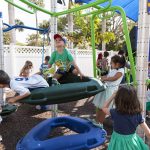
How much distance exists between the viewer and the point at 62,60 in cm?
393

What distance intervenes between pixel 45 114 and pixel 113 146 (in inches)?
121

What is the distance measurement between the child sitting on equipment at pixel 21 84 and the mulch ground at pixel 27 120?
107cm

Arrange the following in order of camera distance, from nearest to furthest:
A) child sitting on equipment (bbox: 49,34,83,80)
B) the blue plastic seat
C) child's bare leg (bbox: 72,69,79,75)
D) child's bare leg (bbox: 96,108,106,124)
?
the blue plastic seat < child sitting on equipment (bbox: 49,34,83,80) < child's bare leg (bbox: 72,69,79,75) < child's bare leg (bbox: 96,108,106,124)

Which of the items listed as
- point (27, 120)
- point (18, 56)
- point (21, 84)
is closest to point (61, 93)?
point (21, 84)

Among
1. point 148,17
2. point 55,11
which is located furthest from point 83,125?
point 55,11

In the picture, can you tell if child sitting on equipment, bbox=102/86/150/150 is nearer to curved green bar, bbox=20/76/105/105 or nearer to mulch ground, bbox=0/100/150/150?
curved green bar, bbox=20/76/105/105

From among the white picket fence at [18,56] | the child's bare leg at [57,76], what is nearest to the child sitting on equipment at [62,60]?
the child's bare leg at [57,76]

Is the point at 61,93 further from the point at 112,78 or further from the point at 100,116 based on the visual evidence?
the point at 100,116

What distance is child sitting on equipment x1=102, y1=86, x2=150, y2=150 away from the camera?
2432mm

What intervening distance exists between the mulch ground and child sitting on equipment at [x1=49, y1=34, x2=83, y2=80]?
40.7 inches

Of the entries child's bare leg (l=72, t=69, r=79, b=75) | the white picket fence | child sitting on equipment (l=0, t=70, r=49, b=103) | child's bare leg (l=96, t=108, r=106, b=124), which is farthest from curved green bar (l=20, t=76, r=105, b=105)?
the white picket fence

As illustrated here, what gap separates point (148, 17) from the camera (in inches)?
119

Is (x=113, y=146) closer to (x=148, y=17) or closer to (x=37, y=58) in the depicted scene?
(x=148, y=17)

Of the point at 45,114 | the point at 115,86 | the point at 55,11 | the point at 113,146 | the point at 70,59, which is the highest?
the point at 55,11
